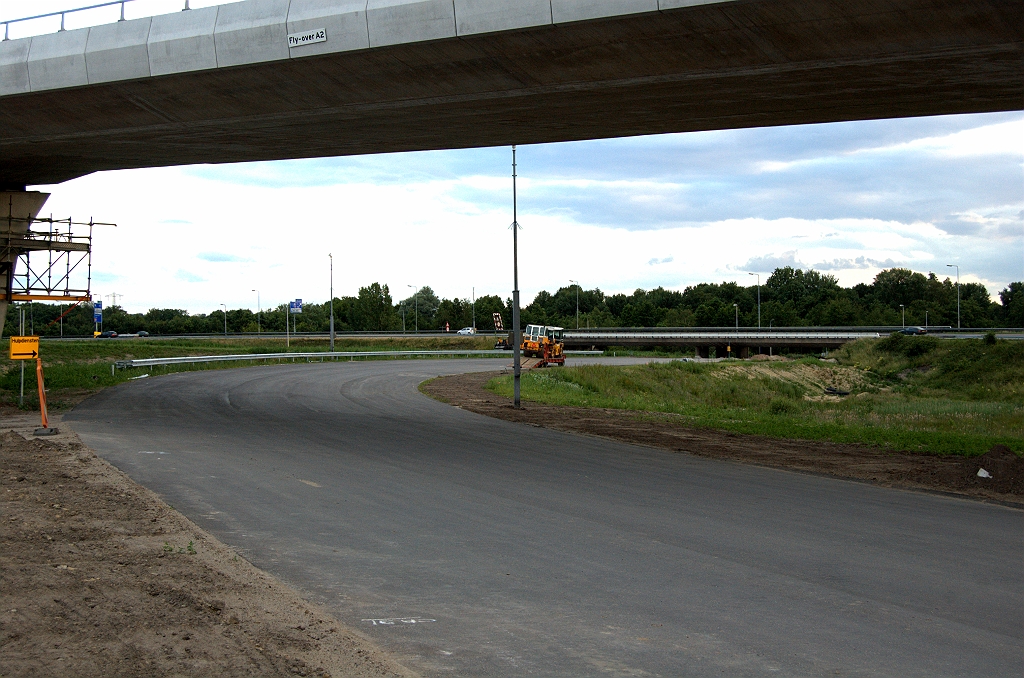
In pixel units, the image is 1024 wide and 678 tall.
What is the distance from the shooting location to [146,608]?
607cm

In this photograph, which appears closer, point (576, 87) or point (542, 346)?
point (576, 87)

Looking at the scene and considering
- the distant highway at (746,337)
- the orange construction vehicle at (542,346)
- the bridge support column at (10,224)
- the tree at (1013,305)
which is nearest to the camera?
the bridge support column at (10,224)

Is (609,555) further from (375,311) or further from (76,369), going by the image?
(375,311)

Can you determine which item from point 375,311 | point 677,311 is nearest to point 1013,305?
point 677,311

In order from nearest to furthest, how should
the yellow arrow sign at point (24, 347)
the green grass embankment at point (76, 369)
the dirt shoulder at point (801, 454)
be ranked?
the dirt shoulder at point (801, 454), the yellow arrow sign at point (24, 347), the green grass embankment at point (76, 369)

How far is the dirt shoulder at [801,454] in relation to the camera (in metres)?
12.9

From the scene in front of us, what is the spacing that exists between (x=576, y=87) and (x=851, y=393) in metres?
35.4

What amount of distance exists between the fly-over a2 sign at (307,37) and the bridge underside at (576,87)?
1.30ft

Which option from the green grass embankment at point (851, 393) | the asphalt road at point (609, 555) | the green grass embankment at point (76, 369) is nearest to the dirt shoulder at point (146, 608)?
the asphalt road at point (609, 555)

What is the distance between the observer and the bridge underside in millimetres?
14180

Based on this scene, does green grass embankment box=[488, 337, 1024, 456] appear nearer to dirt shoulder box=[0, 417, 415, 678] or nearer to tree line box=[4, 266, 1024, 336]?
dirt shoulder box=[0, 417, 415, 678]

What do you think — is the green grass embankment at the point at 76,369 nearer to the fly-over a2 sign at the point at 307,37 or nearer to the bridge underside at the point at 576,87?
the bridge underside at the point at 576,87

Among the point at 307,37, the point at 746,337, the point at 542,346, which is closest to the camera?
the point at 307,37

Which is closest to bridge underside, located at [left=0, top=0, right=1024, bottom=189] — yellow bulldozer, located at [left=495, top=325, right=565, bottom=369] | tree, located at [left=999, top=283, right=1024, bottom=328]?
yellow bulldozer, located at [left=495, top=325, right=565, bottom=369]
